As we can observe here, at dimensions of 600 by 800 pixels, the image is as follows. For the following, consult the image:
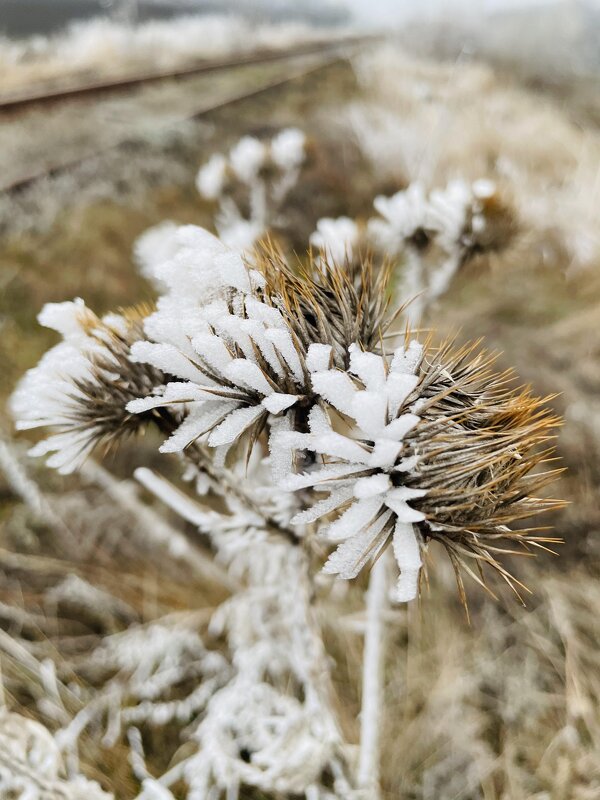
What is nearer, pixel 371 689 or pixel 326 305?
pixel 326 305

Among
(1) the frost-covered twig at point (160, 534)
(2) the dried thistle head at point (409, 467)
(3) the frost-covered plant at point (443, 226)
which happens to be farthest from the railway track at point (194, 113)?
(2) the dried thistle head at point (409, 467)

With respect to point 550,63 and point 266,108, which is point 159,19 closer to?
point 266,108

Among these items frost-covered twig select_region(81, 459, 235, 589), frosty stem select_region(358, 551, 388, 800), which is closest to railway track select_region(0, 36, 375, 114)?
frost-covered twig select_region(81, 459, 235, 589)

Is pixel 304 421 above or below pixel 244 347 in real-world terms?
below

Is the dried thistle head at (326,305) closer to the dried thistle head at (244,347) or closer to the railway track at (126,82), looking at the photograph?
the dried thistle head at (244,347)

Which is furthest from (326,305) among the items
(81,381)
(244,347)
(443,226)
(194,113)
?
(194,113)

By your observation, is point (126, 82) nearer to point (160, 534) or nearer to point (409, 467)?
point (160, 534)

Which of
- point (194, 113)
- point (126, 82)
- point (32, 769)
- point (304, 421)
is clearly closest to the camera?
point (304, 421)
